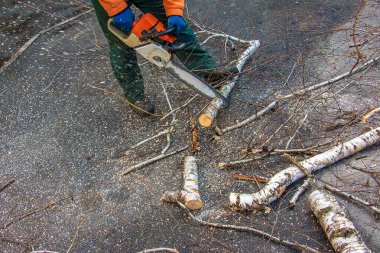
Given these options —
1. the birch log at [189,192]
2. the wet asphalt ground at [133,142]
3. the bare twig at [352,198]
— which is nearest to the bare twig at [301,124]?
the wet asphalt ground at [133,142]

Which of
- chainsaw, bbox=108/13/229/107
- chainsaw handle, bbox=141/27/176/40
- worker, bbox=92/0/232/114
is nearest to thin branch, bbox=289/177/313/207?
chainsaw, bbox=108/13/229/107

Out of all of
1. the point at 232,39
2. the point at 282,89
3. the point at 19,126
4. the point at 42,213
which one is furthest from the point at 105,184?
the point at 232,39

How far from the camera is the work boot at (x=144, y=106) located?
11.2 feet

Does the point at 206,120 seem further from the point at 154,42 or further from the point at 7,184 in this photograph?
the point at 7,184

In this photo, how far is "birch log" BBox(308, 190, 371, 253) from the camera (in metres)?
2.12

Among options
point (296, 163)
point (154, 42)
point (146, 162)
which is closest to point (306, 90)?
point (296, 163)

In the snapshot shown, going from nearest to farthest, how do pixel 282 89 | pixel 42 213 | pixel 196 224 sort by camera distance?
pixel 196 224 < pixel 42 213 < pixel 282 89

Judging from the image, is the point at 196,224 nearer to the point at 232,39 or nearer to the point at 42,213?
the point at 42,213

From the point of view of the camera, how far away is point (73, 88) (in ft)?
13.2

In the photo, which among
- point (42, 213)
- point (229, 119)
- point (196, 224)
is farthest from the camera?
point (229, 119)

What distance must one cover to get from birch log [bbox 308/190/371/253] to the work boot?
1.60 metres

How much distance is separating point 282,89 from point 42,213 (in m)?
2.26

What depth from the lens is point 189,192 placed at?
2.62m

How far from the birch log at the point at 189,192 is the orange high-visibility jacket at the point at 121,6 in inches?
47.1
